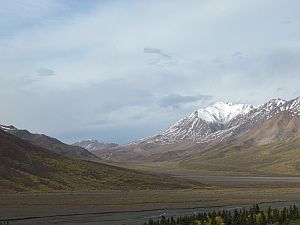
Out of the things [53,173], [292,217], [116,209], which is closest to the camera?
[292,217]

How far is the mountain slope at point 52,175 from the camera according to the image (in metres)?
115

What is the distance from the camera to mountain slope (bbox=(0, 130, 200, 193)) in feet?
378

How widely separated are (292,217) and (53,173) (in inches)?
3448

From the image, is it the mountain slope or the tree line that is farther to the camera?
the mountain slope

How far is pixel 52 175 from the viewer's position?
4963 inches

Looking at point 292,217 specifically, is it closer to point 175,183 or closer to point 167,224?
point 167,224

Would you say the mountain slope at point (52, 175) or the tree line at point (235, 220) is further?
the mountain slope at point (52, 175)

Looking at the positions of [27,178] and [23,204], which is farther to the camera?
[27,178]

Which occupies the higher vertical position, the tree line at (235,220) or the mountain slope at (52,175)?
the mountain slope at (52,175)

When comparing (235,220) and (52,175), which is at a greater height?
(52,175)

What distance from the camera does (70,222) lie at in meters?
52.7

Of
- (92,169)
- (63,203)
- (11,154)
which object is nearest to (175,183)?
(92,169)

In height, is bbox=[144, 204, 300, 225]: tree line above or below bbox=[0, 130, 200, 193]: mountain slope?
below

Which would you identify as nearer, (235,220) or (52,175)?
(235,220)
